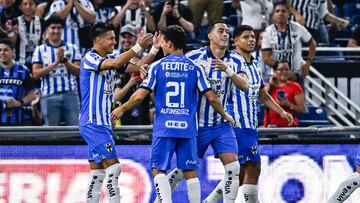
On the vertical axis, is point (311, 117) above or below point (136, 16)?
below

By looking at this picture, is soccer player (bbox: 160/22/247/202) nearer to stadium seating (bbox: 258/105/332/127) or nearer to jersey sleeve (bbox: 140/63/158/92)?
jersey sleeve (bbox: 140/63/158/92)

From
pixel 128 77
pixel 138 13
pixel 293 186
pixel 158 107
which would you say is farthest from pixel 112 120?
pixel 138 13

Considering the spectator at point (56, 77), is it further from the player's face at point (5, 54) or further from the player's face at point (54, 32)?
the player's face at point (5, 54)

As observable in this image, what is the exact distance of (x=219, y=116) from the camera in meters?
15.6

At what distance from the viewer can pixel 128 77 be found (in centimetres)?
1897

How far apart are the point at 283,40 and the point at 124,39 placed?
2413mm

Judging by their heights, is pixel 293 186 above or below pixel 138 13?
below

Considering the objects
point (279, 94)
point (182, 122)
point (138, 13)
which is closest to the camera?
point (182, 122)

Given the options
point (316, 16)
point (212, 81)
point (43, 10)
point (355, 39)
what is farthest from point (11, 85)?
point (355, 39)

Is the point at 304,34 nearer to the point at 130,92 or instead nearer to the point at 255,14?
the point at 255,14

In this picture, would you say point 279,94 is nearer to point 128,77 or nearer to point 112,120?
point 128,77

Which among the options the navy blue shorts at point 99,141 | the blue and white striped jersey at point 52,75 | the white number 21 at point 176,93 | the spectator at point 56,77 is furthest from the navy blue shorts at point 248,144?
the blue and white striped jersey at point 52,75

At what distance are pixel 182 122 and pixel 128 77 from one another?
4179 millimetres

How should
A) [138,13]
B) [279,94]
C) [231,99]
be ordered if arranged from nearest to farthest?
1. [231,99]
2. [279,94]
3. [138,13]
